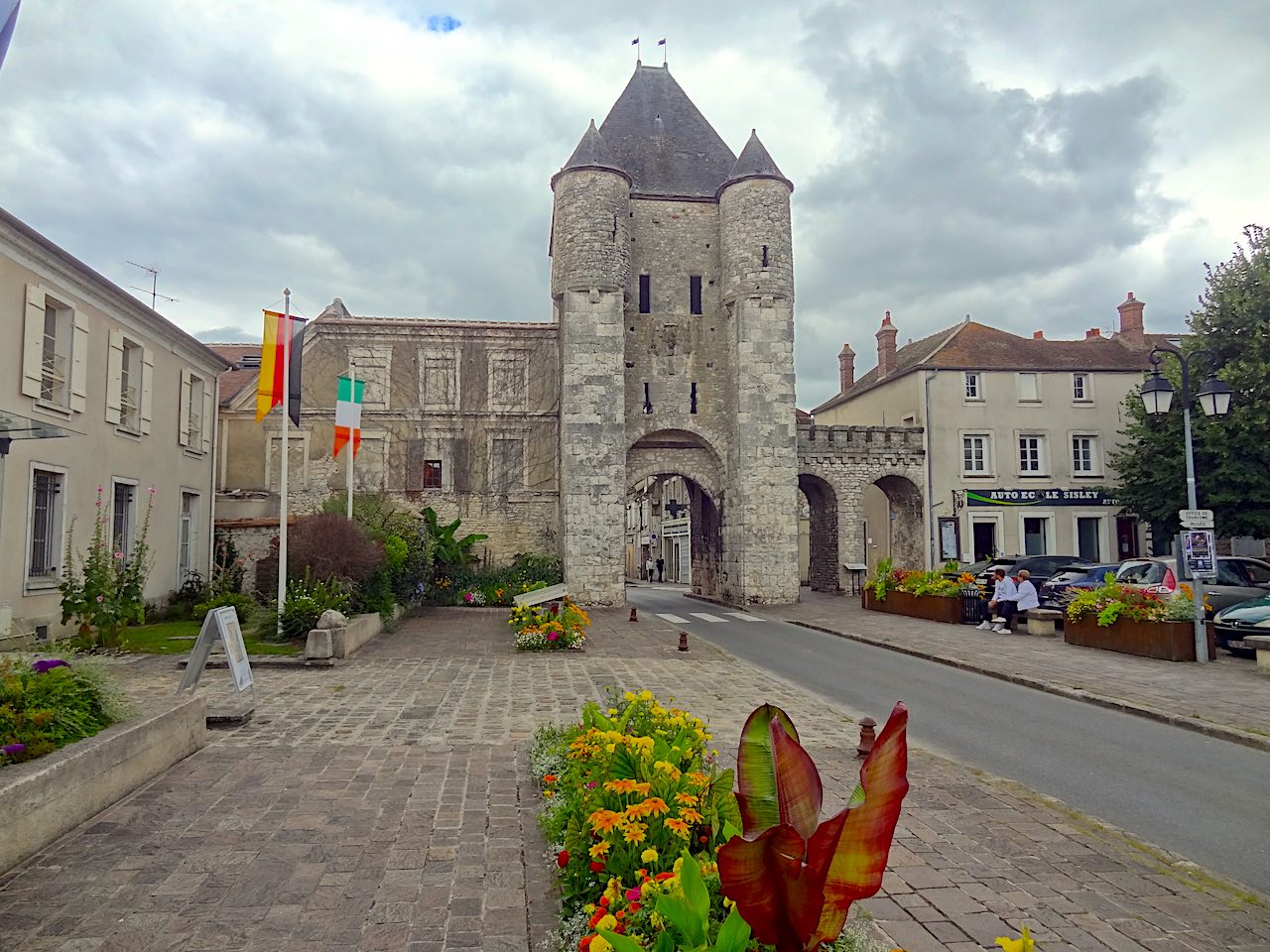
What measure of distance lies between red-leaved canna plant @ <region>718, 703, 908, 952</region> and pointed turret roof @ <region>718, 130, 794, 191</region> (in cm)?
2672

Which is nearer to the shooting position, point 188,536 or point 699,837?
point 699,837

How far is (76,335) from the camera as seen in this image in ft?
44.8

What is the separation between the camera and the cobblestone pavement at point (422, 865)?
3.70m

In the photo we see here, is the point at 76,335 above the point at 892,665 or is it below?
above

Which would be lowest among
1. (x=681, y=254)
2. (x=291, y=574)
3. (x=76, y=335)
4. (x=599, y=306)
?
(x=291, y=574)

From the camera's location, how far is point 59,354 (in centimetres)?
1353

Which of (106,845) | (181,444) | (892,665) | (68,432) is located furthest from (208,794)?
(181,444)

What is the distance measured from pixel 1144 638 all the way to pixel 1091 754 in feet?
23.8

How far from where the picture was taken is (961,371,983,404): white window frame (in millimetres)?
31484

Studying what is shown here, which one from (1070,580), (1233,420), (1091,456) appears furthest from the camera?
(1091,456)

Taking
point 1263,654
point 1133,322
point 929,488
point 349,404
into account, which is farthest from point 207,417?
point 1133,322

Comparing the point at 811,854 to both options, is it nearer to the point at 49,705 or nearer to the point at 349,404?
the point at 49,705

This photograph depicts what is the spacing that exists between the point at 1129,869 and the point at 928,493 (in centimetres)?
2791

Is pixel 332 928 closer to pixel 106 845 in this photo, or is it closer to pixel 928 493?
pixel 106 845
